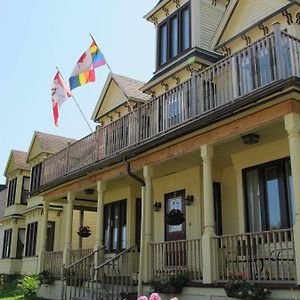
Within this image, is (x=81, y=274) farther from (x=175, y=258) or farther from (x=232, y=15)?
(x=232, y=15)

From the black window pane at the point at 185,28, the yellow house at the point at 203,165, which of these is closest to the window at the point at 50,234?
the yellow house at the point at 203,165

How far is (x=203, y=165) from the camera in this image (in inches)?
411

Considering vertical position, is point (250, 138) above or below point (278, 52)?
below

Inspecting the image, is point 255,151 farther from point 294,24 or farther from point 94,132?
point 94,132

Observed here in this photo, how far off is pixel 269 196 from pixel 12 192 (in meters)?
24.1

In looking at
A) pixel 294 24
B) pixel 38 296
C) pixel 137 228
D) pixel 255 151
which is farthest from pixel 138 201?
pixel 294 24

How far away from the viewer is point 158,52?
1767cm

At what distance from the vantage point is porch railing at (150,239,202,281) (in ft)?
34.9

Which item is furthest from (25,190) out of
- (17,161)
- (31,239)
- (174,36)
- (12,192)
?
(174,36)

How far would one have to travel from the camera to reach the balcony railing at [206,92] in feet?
29.2

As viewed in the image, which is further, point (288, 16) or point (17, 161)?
point (17, 161)

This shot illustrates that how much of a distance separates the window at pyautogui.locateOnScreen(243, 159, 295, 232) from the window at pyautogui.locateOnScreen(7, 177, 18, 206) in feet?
73.4

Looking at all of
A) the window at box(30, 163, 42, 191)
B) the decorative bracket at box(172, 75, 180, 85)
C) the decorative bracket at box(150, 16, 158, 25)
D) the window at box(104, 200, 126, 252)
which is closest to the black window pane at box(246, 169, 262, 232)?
the decorative bracket at box(172, 75, 180, 85)

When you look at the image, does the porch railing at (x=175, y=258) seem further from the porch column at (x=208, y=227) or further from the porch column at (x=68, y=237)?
the porch column at (x=68, y=237)
